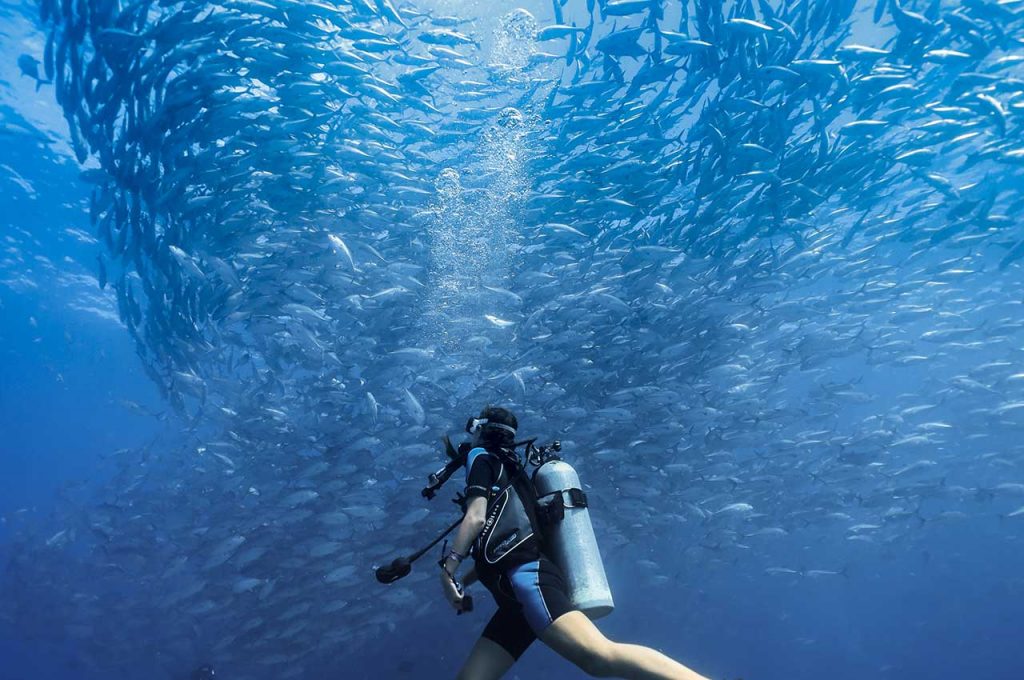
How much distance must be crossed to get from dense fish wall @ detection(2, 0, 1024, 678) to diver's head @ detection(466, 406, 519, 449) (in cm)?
639

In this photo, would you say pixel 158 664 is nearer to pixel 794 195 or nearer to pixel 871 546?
pixel 794 195

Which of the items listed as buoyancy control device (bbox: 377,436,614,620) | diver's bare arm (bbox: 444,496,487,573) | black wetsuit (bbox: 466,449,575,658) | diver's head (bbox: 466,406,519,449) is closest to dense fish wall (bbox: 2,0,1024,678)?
diver's head (bbox: 466,406,519,449)

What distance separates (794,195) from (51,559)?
34056mm

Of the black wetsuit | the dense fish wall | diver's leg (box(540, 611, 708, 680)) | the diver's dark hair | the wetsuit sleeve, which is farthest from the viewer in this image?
→ the dense fish wall

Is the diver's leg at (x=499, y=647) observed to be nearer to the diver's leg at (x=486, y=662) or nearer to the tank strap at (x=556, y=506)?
the diver's leg at (x=486, y=662)

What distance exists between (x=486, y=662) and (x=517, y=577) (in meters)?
0.63

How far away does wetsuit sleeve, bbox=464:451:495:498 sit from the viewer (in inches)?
117

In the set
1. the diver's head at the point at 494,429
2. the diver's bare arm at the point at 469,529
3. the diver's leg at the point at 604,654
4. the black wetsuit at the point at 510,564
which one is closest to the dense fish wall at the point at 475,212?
the diver's head at the point at 494,429

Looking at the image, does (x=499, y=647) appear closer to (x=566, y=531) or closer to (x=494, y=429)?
(x=566, y=531)

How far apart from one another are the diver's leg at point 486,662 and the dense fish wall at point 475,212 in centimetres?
678

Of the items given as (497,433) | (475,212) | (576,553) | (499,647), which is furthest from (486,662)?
(475,212)

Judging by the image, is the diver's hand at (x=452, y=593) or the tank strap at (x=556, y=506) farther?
the tank strap at (x=556, y=506)

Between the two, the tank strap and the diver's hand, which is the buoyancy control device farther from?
the diver's hand

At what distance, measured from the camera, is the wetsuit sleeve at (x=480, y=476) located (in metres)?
2.96
